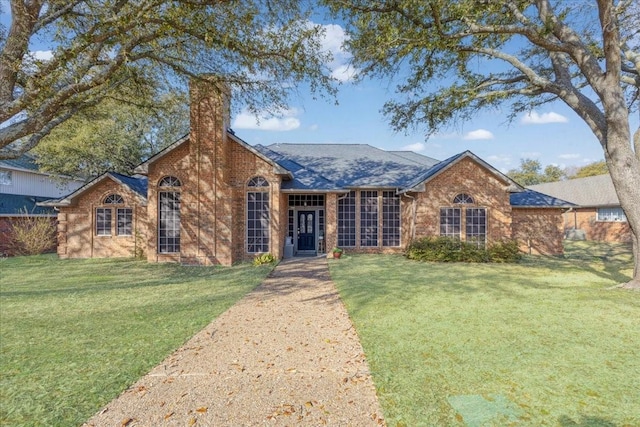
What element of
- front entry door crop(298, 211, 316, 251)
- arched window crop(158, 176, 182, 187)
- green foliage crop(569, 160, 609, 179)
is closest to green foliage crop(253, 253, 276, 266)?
front entry door crop(298, 211, 316, 251)

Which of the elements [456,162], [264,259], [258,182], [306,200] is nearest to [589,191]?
[456,162]

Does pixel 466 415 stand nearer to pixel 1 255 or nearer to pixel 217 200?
pixel 217 200

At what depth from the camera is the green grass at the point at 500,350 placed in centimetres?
339

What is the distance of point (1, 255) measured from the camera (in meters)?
17.4

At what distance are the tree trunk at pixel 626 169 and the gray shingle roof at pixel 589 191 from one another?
871 inches

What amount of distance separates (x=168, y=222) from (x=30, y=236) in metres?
8.97

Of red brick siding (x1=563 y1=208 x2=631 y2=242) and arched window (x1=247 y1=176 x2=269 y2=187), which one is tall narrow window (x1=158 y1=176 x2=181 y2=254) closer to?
arched window (x1=247 y1=176 x2=269 y2=187)

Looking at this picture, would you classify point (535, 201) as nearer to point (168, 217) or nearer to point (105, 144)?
point (168, 217)

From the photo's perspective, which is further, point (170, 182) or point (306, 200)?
point (306, 200)

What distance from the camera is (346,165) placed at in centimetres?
2016

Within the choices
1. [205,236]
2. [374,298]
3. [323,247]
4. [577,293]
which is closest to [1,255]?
[205,236]

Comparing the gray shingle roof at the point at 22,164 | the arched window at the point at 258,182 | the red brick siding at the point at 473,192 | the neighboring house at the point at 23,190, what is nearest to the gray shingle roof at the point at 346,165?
the arched window at the point at 258,182

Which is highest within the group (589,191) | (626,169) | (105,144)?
(105,144)

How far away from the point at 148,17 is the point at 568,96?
12.1 meters
